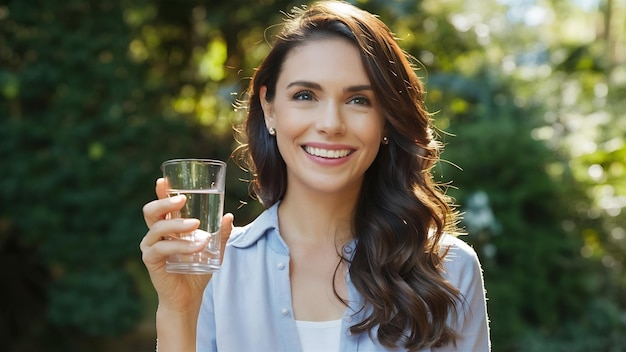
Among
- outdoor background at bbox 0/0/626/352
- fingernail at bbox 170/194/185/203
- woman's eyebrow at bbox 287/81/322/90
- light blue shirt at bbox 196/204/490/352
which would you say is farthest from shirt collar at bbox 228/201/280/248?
outdoor background at bbox 0/0/626/352

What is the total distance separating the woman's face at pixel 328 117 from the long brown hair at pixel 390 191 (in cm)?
4

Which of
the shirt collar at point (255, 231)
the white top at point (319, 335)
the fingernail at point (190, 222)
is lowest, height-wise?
the white top at point (319, 335)

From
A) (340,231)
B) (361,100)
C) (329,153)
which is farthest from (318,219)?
(361,100)

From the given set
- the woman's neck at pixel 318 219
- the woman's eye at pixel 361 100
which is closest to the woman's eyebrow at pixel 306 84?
the woman's eye at pixel 361 100

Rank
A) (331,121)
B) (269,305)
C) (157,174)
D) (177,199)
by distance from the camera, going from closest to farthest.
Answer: (177,199) < (331,121) < (269,305) < (157,174)

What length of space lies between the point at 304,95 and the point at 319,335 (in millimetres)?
695

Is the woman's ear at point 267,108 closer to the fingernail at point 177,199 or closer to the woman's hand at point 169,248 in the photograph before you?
the woman's hand at point 169,248

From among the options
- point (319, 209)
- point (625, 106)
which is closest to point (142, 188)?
point (319, 209)

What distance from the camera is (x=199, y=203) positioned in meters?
2.09

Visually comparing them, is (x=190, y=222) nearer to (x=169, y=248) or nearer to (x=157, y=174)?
(x=169, y=248)

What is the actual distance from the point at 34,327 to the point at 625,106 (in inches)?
216

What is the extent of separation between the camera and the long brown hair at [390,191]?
2.54 meters

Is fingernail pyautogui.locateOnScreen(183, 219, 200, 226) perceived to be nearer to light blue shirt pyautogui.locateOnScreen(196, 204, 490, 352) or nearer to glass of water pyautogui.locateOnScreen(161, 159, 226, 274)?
glass of water pyautogui.locateOnScreen(161, 159, 226, 274)

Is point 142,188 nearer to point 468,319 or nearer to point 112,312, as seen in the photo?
point 112,312
